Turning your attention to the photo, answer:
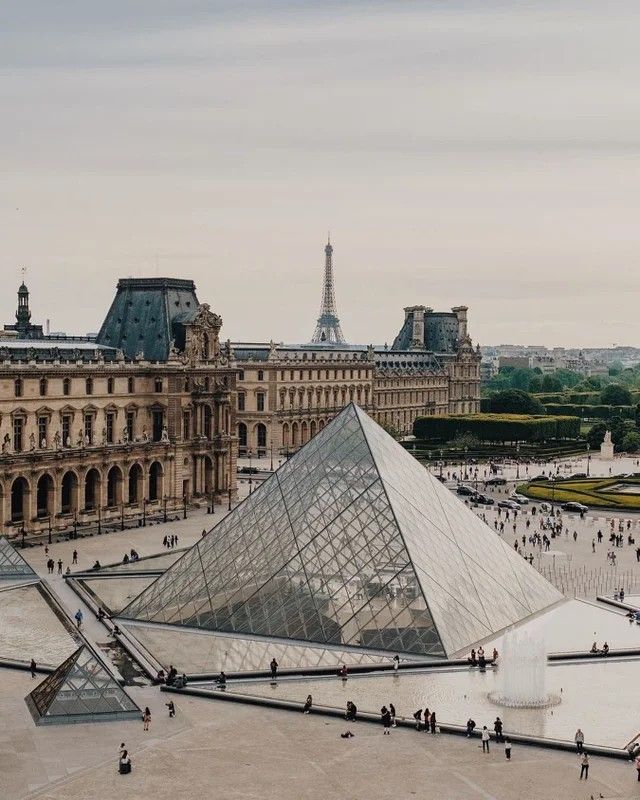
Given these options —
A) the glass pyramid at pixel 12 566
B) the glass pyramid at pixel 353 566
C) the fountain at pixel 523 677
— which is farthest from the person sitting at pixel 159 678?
the glass pyramid at pixel 12 566

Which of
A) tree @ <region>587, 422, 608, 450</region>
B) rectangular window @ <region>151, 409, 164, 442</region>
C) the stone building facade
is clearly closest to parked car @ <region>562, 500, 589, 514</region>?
the stone building facade

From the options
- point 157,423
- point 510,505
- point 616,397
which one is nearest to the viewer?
point 157,423

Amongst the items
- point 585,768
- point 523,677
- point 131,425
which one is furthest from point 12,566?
point 585,768

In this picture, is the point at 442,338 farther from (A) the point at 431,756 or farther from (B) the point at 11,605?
(A) the point at 431,756

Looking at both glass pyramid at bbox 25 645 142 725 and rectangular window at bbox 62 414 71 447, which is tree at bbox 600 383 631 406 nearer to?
rectangular window at bbox 62 414 71 447

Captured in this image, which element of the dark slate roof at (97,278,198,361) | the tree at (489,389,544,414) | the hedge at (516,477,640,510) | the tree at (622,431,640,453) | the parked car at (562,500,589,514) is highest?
the dark slate roof at (97,278,198,361)

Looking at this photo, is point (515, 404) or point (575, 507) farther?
point (515, 404)

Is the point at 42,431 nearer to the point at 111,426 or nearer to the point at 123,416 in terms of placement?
the point at 111,426
